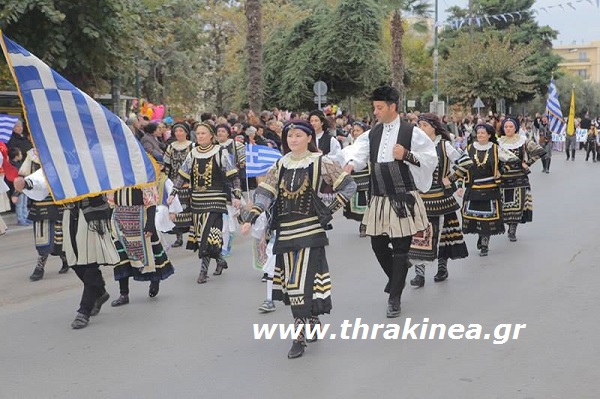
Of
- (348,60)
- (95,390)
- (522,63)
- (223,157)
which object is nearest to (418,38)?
(522,63)

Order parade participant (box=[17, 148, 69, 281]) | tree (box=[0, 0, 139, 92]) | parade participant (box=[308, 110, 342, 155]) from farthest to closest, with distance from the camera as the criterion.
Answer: tree (box=[0, 0, 139, 92])
parade participant (box=[308, 110, 342, 155])
parade participant (box=[17, 148, 69, 281])

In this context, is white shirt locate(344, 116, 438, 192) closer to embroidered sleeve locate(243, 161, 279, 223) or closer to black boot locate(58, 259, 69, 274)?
embroidered sleeve locate(243, 161, 279, 223)

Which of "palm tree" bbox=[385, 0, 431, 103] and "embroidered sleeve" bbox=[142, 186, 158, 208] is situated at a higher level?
"palm tree" bbox=[385, 0, 431, 103]

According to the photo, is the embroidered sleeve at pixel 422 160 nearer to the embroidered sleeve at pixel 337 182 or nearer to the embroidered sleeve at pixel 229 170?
the embroidered sleeve at pixel 337 182

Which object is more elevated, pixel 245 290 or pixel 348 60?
pixel 348 60

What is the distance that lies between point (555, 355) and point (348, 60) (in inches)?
1228

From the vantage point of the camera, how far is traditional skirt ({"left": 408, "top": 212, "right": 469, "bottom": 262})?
Answer: 861 cm

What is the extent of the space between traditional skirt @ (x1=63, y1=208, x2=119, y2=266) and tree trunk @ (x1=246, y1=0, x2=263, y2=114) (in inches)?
588

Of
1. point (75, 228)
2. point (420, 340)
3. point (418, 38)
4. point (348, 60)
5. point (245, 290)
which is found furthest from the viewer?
point (418, 38)

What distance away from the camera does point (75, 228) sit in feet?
24.8

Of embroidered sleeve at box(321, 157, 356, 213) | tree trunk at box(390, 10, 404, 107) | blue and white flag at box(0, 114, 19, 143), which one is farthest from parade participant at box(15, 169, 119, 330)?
tree trunk at box(390, 10, 404, 107)

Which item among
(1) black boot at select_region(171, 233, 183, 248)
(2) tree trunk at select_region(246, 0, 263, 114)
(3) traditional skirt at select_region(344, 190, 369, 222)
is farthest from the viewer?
(2) tree trunk at select_region(246, 0, 263, 114)

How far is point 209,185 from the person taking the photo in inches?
366

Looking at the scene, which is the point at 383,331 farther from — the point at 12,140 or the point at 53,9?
the point at 53,9
